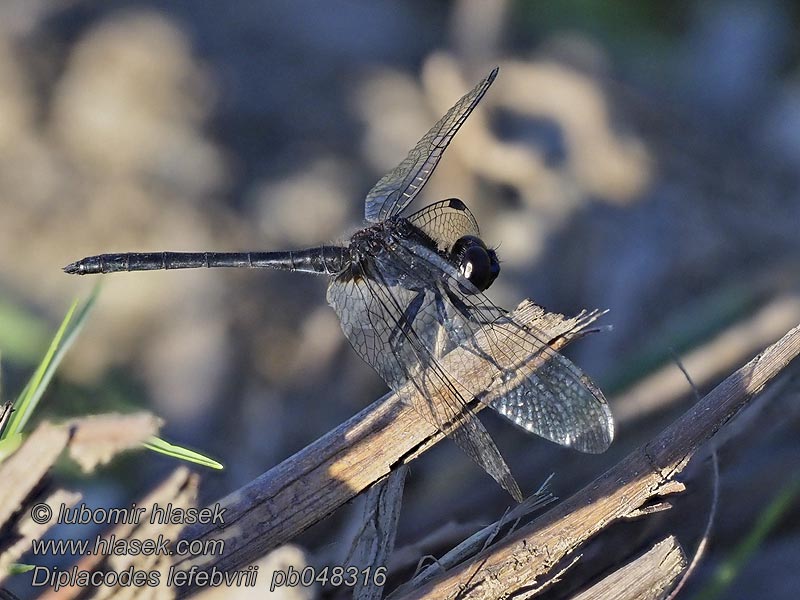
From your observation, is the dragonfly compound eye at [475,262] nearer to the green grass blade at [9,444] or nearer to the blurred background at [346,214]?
the blurred background at [346,214]

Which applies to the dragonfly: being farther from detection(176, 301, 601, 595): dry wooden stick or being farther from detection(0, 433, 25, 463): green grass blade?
detection(0, 433, 25, 463): green grass blade

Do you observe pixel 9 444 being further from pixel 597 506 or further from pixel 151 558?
pixel 597 506

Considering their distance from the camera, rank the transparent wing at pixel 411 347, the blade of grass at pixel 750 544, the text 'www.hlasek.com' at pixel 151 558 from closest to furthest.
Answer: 1. the text 'www.hlasek.com' at pixel 151 558
2. the transparent wing at pixel 411 347
3. the blade of grass at pixel 750 544

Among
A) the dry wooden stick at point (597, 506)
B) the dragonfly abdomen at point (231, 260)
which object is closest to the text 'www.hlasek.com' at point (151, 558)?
the dry wooden stick at point (597, 506)

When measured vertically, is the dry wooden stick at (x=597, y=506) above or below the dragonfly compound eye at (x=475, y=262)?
below

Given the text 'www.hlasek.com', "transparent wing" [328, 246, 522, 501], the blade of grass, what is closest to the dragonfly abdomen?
"transparent wing" [328, 246, 522, 501]

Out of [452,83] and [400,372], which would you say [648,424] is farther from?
[452,83]

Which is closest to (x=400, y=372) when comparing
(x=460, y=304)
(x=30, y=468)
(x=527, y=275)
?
(x=460, y=304)
